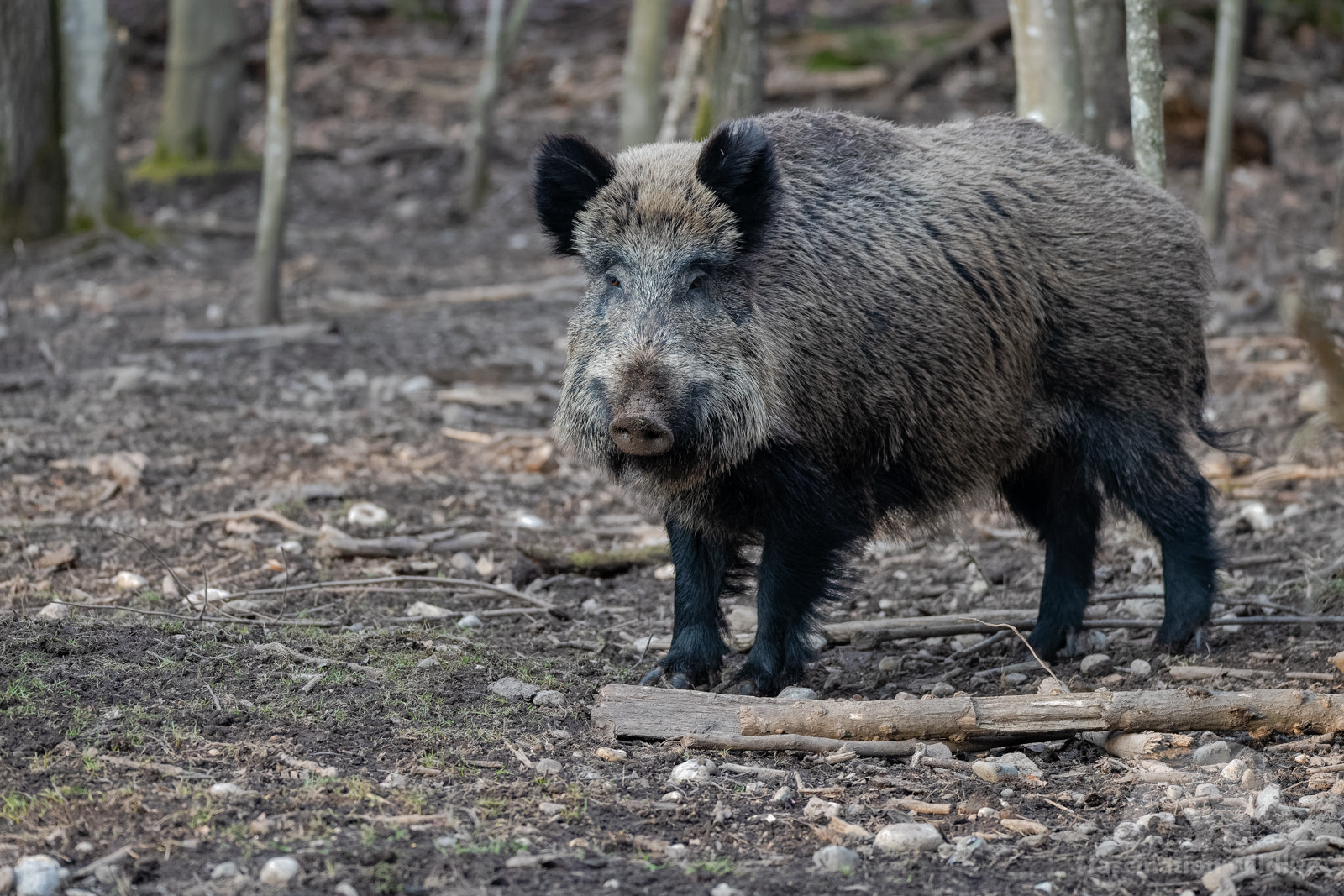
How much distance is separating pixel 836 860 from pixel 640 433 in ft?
4.81

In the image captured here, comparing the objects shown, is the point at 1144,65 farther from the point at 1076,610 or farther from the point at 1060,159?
the point at 1076,610

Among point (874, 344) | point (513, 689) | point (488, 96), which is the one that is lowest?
point (513, 689)

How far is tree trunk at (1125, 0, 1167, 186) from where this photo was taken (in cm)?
602

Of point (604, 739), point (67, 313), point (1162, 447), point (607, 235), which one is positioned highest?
point (607, 235)

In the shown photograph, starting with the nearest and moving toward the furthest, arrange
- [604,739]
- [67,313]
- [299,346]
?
[604,739] < [299,346] < [67,313]

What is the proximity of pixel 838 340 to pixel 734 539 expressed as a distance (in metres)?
0.82

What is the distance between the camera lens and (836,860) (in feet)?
10.2

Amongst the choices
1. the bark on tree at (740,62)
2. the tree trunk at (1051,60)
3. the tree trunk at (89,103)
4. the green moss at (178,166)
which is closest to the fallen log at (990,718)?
the tree trunk at (1051,60)

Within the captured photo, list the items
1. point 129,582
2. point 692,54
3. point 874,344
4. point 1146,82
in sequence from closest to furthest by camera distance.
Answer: point 874,344 → point 129,582 → point 1146,82 → point 692,54

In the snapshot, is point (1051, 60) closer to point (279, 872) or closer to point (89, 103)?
point (279, 872)

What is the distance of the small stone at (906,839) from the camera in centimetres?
325

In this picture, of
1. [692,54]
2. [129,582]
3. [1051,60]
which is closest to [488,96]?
[692,54]

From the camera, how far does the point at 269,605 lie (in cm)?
514

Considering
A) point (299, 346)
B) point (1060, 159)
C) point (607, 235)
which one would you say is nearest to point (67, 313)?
point (299, 346)
